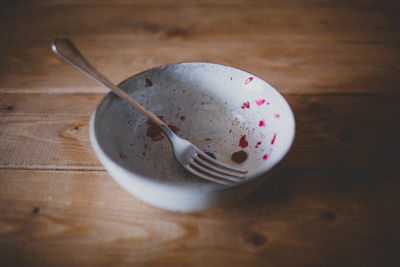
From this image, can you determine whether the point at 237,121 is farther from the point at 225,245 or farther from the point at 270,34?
the point at 270,34

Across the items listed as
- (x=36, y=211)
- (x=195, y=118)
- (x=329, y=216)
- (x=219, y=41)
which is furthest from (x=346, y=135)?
(x=36, y=211)

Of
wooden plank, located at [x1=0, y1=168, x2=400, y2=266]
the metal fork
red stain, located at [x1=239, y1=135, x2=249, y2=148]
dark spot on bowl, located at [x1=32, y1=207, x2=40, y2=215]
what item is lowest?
dark spot on bowl, located at [x1=32, y1=207, x2=40, y2=215]

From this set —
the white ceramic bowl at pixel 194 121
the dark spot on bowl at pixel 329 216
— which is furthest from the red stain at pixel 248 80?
the dark spot on bowl at pixel 329 216

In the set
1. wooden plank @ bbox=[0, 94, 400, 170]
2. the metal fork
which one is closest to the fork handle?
the metal fork

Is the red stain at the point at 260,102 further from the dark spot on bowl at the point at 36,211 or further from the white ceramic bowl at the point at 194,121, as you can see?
the dark spot on bowl at the point at 36,211

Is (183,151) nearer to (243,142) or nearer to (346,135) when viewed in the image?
(243,142)

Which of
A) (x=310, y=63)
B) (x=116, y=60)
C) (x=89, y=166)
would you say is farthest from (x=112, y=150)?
(x=310, y=63)

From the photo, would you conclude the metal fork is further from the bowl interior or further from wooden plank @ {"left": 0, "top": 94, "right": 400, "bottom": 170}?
wooden plank @ {"left": 0, "top": 94, "right": 400, "bottom": 170}
